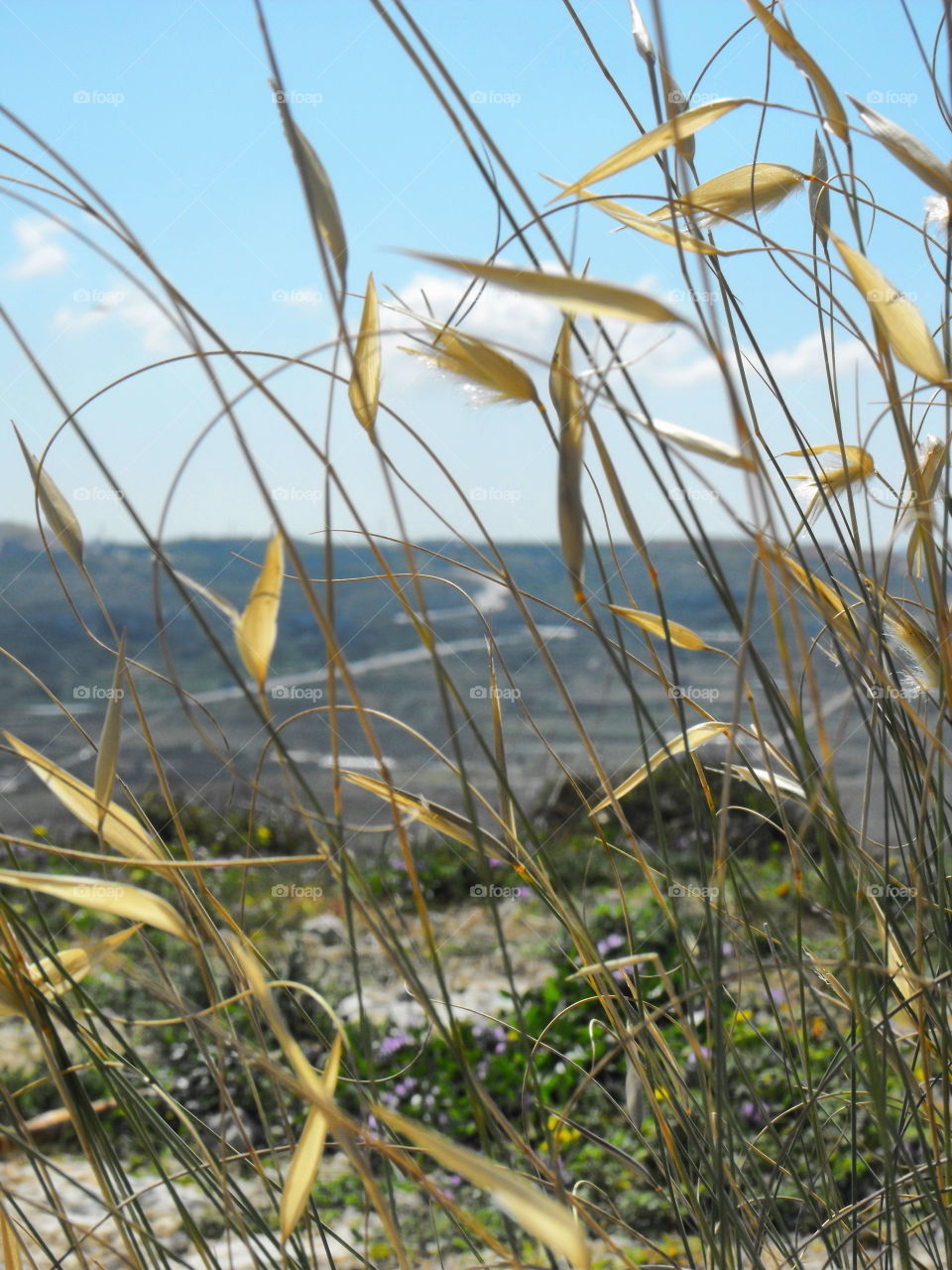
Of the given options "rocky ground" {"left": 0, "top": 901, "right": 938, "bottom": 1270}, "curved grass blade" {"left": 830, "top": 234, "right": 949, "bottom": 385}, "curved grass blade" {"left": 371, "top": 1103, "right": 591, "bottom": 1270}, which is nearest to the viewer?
"curved grass blade" {"left": 371, "top": 1103, "right": 591, "bottom": 1270}

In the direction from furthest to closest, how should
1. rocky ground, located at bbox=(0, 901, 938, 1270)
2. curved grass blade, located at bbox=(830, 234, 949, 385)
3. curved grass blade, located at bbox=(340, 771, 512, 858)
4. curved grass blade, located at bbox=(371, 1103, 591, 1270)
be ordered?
rocky ground, located at bbox=(0, 901, 938, 1270)
curved grass blade, located at bbox=(340, 771, 512, 858)
curved grass blade, located at bbox=(830, 234, 949, 385)
curved grass blade, located at bbox=(371, 1103, 591, 1270)

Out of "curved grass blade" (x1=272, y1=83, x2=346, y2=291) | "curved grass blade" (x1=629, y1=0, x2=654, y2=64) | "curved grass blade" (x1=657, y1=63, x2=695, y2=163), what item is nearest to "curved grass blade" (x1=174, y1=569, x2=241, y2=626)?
"curved grass blade" (x1=272, y1=83, x2=346, y2=291)

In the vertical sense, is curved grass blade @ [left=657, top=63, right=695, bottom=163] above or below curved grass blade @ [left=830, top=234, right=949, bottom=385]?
above

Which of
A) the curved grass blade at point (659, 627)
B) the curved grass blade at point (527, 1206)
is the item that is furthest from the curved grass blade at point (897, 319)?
the curved grass blade at point (527, 1206)

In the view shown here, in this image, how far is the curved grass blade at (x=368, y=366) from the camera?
351 mm

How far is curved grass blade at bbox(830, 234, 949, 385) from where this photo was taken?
1.05 ft

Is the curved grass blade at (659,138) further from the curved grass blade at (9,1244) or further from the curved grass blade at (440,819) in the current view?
the curved grass blade at (9,1244)

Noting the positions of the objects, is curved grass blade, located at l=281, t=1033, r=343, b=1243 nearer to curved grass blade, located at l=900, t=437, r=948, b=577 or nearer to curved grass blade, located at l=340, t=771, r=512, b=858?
curved grass blade, located at l=340, t=771, r=512, b=858

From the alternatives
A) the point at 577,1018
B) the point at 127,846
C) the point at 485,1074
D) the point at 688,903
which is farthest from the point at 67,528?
the point at 688,903

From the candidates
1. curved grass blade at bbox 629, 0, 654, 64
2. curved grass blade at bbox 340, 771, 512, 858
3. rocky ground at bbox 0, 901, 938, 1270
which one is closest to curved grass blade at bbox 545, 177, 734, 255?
curved grass blade at bbox 629, 0, 654, 64

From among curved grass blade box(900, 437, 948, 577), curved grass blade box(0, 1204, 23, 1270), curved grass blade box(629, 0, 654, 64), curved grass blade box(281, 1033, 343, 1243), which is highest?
curved grass blade box(629, 0, 654, 64)

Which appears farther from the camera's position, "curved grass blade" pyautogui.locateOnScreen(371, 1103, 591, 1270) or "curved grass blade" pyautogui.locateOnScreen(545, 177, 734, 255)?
"curved grass blade" pyautogui.locateOnScreen(545, 177, 734, 255)

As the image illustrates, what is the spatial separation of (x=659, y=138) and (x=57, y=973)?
396 mm

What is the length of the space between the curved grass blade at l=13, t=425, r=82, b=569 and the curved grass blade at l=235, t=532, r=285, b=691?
161 mm
